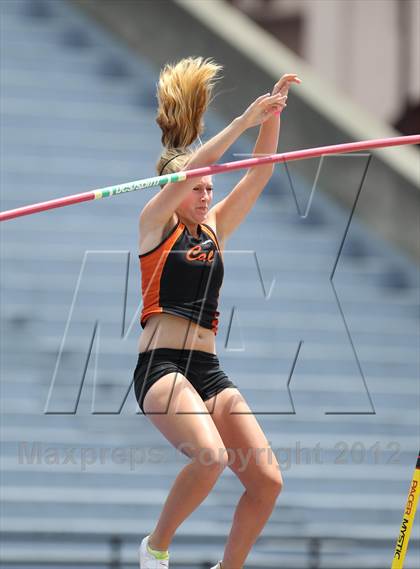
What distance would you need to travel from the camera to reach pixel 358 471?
6379 millimetres

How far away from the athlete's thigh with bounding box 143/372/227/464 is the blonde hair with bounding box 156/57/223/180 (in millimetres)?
704

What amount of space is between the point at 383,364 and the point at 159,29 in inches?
130

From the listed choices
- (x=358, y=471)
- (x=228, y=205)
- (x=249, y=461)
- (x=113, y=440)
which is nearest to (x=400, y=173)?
(x=358, y=471)

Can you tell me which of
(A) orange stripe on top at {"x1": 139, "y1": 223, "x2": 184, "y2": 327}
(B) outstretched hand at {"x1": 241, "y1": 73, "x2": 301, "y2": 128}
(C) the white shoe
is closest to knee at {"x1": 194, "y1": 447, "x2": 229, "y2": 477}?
(C) the white shoe

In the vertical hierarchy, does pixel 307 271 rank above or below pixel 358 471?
above

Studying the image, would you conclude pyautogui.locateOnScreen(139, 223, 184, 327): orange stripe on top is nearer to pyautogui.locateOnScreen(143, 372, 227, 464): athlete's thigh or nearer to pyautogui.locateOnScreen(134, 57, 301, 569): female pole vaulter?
pyautogui.locateOnScreen(134, 57, 301, 569): female pole vaulter

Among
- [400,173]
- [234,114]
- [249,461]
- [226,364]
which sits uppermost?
[234,114]

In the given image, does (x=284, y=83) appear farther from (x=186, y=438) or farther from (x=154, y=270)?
(x=186, y=438)

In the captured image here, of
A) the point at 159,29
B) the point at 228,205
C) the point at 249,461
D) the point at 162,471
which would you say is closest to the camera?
the point at 249,461

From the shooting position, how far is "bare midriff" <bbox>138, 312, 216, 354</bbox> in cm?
382

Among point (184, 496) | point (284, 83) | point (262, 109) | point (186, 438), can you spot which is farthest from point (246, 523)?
point (284, 83)

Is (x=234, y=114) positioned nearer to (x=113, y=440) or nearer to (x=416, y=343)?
(x=416, y=343)

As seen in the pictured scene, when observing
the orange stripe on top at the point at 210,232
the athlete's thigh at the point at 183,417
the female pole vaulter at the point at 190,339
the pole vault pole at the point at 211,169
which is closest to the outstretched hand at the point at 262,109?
the female pole vaulter at the point at 190,339

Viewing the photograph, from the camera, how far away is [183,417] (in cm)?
363
